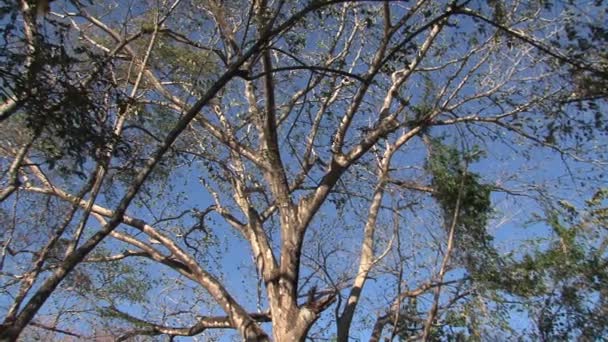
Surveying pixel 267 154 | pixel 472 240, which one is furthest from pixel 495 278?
pixel 267 154

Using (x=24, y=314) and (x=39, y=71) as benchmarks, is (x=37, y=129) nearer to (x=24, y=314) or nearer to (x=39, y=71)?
(x=39, y=71)

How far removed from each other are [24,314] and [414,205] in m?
7.17

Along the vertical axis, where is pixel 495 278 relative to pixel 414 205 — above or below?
below

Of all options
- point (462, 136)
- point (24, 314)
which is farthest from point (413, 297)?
point (24, 314)

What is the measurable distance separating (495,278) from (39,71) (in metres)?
7.91

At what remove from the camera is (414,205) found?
10961 mm

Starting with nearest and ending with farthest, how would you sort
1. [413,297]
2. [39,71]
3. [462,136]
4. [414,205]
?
[39,71], [462,136], [413,297], [414,205]

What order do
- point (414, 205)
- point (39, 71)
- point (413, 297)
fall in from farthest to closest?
point (414, 205)
point (413, 297)
point (39, 71)

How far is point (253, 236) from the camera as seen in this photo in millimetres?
10383

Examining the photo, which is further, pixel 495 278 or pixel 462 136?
pixel 495 278

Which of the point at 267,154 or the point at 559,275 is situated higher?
the point at 267,154

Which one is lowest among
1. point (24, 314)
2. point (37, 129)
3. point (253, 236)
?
point (24, 314)

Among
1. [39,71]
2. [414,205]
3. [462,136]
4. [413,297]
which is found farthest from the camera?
[414,205]

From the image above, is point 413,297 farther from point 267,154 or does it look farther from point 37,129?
point 37,129
